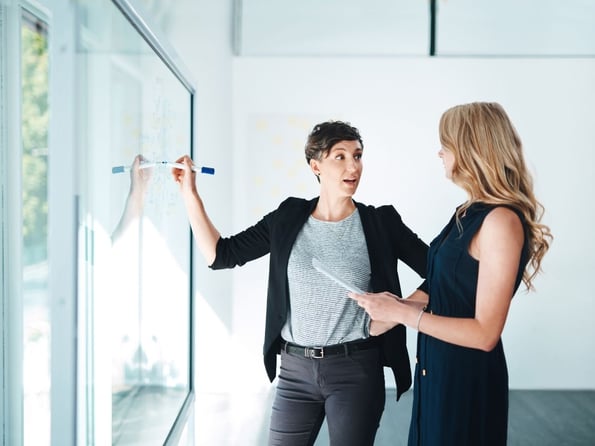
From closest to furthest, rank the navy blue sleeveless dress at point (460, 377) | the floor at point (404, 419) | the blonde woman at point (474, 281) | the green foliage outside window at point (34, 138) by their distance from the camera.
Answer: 1. the blonde woman at point (474, 281)
2. the navy blue sleeveless dress at point (460, 377)
3. the green foliage outside window at point (34, 138)
4. the floor at point (404, 419)

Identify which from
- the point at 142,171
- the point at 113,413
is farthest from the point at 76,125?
the point at 113,413

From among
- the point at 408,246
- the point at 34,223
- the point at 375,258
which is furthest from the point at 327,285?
the point at 34,223

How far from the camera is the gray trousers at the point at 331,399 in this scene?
177 cm

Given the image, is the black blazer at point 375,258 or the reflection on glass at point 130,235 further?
the black blazer at point 375,258

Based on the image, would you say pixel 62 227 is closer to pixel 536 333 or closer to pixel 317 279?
pixel 317 279

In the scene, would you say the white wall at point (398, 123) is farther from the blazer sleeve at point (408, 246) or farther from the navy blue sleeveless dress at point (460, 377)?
the navy blue sleeveless dress at point (460, 377)

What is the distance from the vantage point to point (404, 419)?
356 centimetres

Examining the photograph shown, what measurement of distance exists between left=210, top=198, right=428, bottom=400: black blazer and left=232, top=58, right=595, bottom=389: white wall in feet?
6.79

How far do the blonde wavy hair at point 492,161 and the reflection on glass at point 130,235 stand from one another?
869 mm

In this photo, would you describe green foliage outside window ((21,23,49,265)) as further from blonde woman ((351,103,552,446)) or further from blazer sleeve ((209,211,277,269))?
blonde woman ((351,103,552,446))

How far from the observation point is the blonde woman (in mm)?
1338

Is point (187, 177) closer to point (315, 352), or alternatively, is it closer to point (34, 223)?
point (315, 352)

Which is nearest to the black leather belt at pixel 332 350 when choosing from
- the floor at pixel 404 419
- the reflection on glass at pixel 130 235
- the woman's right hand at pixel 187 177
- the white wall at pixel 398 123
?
the reflection on glass at pixel 130 235

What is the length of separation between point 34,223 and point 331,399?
142 centimetres
